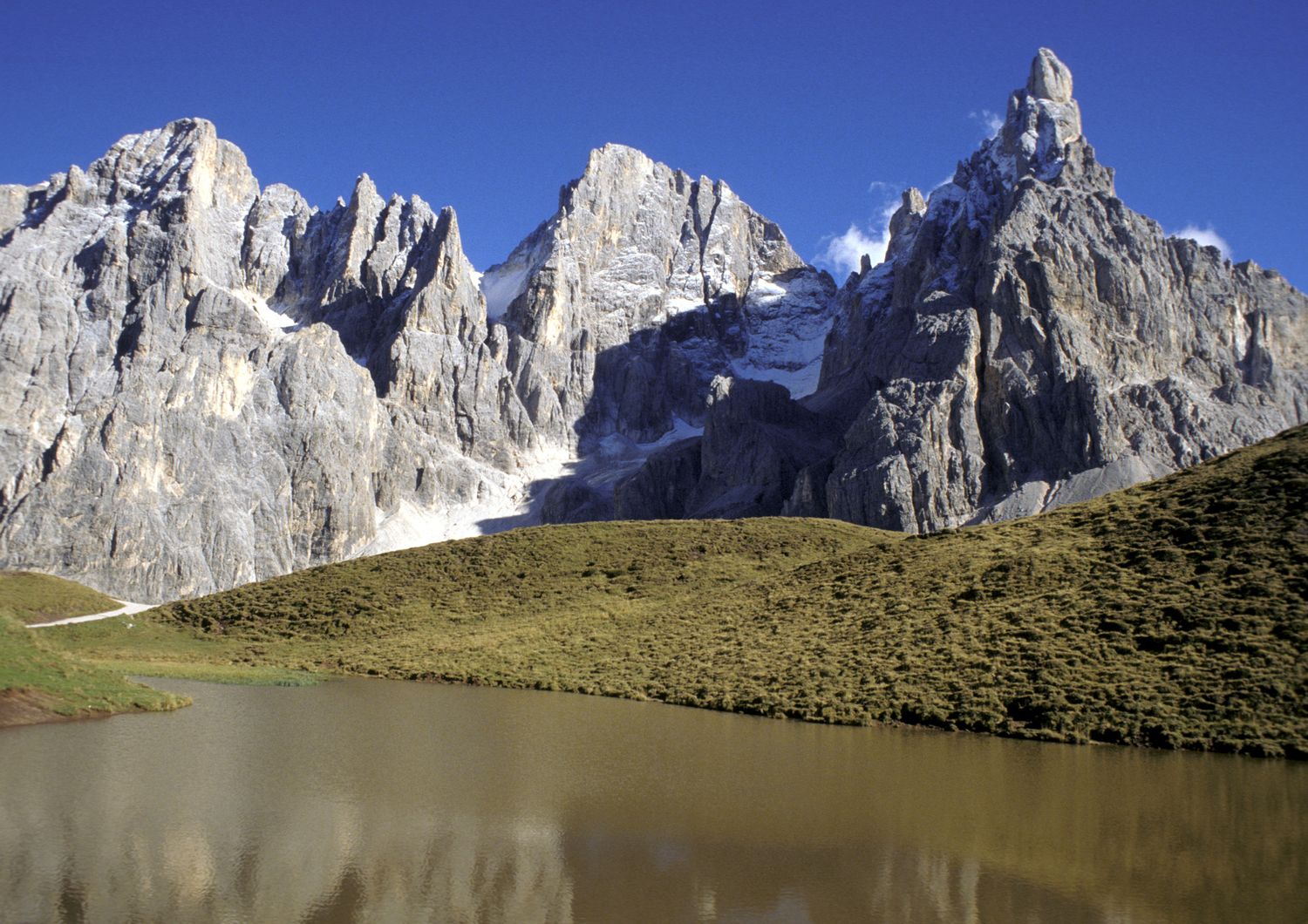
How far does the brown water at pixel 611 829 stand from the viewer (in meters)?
15.1

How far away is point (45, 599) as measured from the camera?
228 feet

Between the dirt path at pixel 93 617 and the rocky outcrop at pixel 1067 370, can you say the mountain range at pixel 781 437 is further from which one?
the dirt path at pixel 93 617

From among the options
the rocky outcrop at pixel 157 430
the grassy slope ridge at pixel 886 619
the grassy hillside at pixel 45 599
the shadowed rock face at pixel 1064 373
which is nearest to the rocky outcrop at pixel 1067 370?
the shadowed rock face at pixel 1064 373

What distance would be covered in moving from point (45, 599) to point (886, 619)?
178 feet

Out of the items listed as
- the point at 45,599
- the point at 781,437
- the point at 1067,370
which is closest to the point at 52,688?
the point at 45,599

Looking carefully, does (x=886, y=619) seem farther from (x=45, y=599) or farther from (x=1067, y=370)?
(x=1067, y=370)

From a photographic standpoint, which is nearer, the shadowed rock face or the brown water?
the brown water

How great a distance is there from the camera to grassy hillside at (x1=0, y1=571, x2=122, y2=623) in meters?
65.2

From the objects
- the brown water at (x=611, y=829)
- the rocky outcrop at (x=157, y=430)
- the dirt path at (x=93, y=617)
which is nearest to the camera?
the brown water at (x=611, y=829)

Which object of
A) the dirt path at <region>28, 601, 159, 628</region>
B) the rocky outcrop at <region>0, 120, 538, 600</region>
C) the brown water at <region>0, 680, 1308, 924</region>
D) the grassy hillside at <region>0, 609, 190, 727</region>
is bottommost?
the brown water at <region>0, 680, 1308, 924</region>

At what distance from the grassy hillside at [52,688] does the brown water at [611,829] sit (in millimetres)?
1272

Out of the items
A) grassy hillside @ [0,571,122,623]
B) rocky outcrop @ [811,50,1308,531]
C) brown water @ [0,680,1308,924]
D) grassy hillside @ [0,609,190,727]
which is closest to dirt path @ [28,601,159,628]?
grassy hillside @ [0,571,122,623]

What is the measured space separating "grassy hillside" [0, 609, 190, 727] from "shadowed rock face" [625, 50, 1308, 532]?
455 ft

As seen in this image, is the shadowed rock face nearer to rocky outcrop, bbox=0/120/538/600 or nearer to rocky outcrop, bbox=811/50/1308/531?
rocky outcrop, bbox=811/50/1308/531
